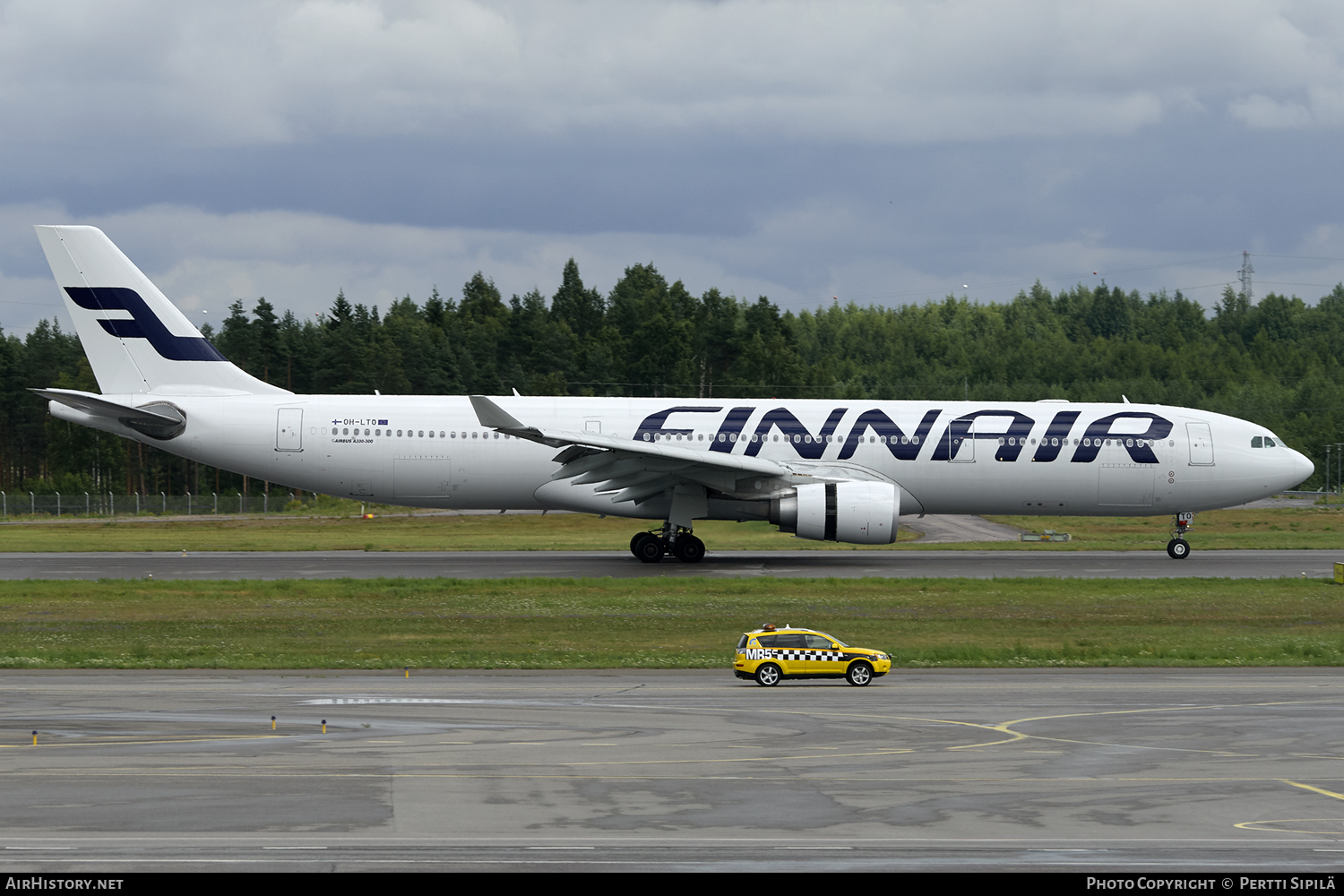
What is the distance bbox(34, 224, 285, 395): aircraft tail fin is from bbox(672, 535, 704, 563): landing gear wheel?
12391 mm

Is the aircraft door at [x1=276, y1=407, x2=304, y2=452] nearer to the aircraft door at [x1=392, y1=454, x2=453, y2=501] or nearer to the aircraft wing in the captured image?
Answer: the aircraft door at [x1=392, y1=454, x2=453, y2=501]

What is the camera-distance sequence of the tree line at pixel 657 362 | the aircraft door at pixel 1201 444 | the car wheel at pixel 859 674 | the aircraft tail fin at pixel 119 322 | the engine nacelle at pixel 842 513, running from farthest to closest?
the tree line at pixel 657 362 → the aircraft door at pixel 1201 444 → the aircraft tail fin at pixel 119 322 → the engine nacelle at pixel 842 513 → the car wheel at pixel 859 674

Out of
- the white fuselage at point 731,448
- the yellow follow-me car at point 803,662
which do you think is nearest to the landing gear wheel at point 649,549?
the white fuselage at point 731,448

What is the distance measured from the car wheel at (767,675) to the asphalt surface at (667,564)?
13945 millimetres

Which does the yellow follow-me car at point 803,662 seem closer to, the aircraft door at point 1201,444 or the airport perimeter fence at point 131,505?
the aircraft door at point 1201,444

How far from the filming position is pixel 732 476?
33625 millimetres

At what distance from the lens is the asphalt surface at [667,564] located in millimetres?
33000

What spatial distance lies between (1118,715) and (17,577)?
27733mm

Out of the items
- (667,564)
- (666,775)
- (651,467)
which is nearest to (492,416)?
(651,467)

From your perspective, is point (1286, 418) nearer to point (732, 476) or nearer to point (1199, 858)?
point (732, 476)

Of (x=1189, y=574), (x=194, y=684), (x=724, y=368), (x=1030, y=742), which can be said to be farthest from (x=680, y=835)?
(x=724, y=368)

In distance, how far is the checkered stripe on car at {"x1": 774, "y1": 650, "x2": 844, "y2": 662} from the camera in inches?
714

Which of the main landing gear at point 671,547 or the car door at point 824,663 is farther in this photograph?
the main landing gear at point 671,547

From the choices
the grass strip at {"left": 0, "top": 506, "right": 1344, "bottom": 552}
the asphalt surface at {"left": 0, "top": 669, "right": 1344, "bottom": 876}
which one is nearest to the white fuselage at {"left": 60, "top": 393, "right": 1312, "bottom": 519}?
the grass strip at {"left": 0, "top": 506, "right": 1344, "bottom": 552}
